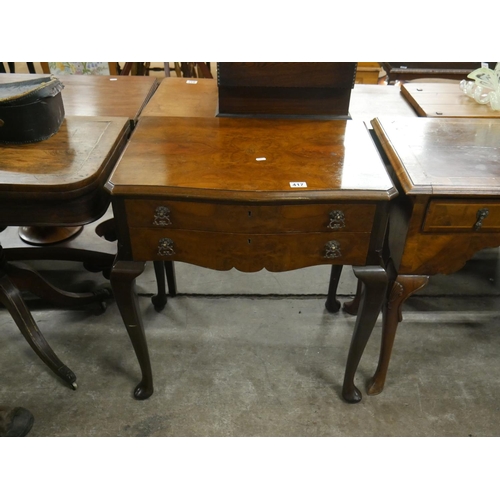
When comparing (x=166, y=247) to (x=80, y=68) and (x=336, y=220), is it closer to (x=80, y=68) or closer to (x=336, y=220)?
(x=336, y=220)

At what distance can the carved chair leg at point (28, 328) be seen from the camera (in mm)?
1607

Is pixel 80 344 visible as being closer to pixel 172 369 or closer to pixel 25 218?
pixel 172 369

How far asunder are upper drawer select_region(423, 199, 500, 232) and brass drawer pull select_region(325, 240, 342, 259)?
25 cm

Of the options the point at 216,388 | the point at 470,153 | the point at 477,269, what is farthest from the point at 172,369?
the point at 477,269

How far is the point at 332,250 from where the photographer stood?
1288mm

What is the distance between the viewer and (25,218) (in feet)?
4.26

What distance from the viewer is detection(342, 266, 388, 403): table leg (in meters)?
1.33

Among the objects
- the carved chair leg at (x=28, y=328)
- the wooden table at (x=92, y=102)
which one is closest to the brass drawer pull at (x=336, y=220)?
the wooden table at (x=92, y=102)

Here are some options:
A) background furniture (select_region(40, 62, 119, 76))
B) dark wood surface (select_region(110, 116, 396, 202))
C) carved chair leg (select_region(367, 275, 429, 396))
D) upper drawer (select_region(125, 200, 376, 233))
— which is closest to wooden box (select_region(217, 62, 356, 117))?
dark wood surface (select_region(110, 116, 396, 202))

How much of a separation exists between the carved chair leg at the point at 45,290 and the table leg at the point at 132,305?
51 centimetres

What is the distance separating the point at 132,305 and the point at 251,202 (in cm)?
52

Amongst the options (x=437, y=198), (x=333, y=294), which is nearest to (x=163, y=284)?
(x=333, y=294)

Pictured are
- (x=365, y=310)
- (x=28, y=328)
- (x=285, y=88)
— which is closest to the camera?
(x=365, y=310)

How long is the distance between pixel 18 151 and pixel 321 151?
34.7 inches
